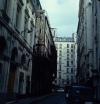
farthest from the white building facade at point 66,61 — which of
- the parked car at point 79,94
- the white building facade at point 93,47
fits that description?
the parked car at point 79,94

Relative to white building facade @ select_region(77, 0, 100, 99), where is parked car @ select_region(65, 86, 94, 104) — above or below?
below

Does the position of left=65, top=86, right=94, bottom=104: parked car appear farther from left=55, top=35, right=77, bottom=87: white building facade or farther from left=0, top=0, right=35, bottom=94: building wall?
left=55, top=35, right=77, bottom=87: white building facade

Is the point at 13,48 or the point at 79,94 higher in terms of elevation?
the point at 13,48

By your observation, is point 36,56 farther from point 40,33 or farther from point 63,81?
point 63,81

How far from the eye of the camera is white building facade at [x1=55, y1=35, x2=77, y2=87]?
128m

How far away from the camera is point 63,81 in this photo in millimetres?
127125

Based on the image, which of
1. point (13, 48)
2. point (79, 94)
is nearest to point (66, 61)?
point (13, 48)

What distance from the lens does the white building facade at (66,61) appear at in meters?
128

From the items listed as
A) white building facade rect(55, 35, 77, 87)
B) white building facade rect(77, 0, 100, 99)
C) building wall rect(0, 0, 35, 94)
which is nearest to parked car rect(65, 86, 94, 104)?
building wall rect(0, 0, 35, 94)

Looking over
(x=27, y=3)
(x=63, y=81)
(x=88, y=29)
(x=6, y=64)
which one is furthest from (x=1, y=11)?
(x=63, y=81)

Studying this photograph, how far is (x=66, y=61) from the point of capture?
132875 millimetres

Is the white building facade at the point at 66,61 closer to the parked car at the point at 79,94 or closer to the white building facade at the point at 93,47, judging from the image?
the white building facade at the point at 93,47

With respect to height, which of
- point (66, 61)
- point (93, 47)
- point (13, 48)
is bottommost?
point (13, 48)

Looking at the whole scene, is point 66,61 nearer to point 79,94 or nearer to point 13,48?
point 13,48
